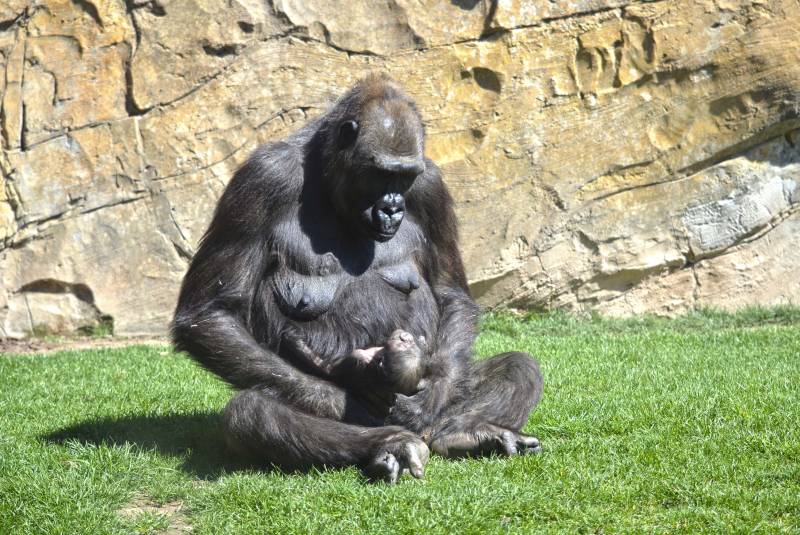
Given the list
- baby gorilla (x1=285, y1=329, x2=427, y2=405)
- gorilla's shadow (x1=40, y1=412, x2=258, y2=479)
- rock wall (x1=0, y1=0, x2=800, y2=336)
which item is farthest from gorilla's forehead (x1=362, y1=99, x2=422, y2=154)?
rock wall (x1=0, y1=0, x2=800, y2=336)

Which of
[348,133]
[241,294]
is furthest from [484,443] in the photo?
[348,133]

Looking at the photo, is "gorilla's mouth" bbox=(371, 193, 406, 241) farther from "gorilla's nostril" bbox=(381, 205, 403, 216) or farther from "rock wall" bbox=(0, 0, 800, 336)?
"rock wall" bbox=(0, 0, 800, 336)

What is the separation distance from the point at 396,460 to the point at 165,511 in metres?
1.19

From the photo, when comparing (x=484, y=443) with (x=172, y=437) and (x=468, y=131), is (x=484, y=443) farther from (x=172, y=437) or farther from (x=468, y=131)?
(x=468, y=131)

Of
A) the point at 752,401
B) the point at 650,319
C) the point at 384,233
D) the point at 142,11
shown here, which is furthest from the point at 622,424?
the point at 142,11

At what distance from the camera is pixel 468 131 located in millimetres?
10578

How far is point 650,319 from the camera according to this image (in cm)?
1054

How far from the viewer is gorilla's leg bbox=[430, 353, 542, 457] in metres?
5.82

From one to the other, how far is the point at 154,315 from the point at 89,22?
3008 millimetres

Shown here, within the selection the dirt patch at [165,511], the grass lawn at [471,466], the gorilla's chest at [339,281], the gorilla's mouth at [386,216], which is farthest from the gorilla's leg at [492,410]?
the dirt patch at [165,511]

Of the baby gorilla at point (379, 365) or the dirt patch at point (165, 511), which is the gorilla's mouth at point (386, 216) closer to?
the baby gorilla at point (379, 365)

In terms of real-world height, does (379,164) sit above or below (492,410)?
above

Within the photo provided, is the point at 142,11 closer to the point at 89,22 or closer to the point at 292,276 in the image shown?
the point at 89,22

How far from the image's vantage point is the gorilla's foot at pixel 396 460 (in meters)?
5.25
